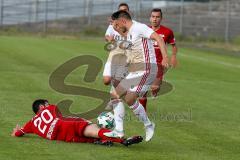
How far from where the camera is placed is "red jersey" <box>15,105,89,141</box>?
40.2 feet

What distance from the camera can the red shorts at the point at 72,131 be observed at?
481 inches

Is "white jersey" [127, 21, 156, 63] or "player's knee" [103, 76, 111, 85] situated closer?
"white jersey" [127, 21, 156, 63]

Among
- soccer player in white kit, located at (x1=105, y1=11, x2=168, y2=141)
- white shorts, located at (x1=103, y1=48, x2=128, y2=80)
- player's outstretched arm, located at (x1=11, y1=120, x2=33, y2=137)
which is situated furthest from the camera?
white shorts, located at (x1=103, y1=48, x2=128, y2=80)

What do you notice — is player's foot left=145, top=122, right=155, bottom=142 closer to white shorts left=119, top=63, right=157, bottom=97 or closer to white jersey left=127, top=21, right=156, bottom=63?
white shorts left=119, top=63, right=157, bottom=97

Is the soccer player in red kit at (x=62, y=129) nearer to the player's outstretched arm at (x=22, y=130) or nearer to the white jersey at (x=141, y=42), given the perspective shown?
the player's outstretched arm at (x=22, y=130)

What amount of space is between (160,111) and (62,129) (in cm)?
497

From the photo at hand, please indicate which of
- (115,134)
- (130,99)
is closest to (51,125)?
(115,134)

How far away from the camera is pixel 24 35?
49625mm

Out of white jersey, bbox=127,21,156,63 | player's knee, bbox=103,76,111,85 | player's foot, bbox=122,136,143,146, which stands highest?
white jersey, bbox=127,21,156,63

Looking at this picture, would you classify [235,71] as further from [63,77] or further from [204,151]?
[204,151]

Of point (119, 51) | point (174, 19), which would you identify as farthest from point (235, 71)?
point (174, 19)

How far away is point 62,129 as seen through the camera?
1230 cm

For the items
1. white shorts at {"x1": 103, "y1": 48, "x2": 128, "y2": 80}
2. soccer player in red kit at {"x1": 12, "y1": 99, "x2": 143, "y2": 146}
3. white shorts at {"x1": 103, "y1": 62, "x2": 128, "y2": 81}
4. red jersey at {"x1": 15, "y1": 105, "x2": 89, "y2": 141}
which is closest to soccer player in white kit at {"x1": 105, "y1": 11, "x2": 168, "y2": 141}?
soccer player in red kit at {"x1": 12, "y1": 99, "x2": 143, "y2": 146}

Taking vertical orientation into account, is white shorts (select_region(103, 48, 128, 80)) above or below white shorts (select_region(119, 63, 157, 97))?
below
